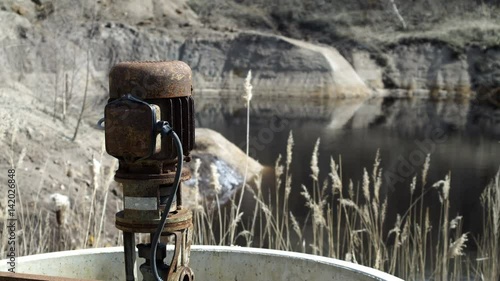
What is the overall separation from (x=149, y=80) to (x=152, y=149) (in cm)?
21

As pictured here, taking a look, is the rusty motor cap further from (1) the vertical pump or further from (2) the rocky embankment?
(2) the rocky embankment

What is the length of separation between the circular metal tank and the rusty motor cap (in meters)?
0.74

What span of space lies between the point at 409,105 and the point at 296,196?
613 inches

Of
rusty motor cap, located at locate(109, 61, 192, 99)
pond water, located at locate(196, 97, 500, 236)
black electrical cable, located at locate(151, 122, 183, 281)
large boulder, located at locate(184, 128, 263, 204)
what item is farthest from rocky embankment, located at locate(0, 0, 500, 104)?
black electrical cable, located at locate(151, 122, 183, 281)

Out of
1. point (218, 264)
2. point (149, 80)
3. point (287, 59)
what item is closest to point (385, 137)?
point (218, 264)

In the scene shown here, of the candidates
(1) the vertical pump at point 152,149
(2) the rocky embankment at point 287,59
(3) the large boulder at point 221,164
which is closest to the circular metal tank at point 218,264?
(1) the vertical pump at point 152,149

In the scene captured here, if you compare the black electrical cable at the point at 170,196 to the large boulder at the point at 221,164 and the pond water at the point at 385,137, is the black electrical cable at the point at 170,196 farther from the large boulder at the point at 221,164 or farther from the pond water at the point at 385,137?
the large boulder at the point at 221,164

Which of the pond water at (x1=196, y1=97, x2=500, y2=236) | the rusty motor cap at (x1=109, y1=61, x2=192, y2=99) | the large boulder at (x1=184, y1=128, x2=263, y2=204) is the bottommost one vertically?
the pond water at (x1=196, y1=97, x2=500, y2=236)

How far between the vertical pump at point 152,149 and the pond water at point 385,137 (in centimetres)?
390

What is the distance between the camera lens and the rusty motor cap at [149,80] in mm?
2199

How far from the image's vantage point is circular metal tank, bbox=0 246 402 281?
2645mm

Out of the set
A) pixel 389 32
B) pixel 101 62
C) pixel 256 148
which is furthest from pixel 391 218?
pixel 389 32

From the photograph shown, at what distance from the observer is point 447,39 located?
31.0m

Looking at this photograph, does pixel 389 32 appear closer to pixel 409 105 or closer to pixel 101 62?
pixel 409 105
